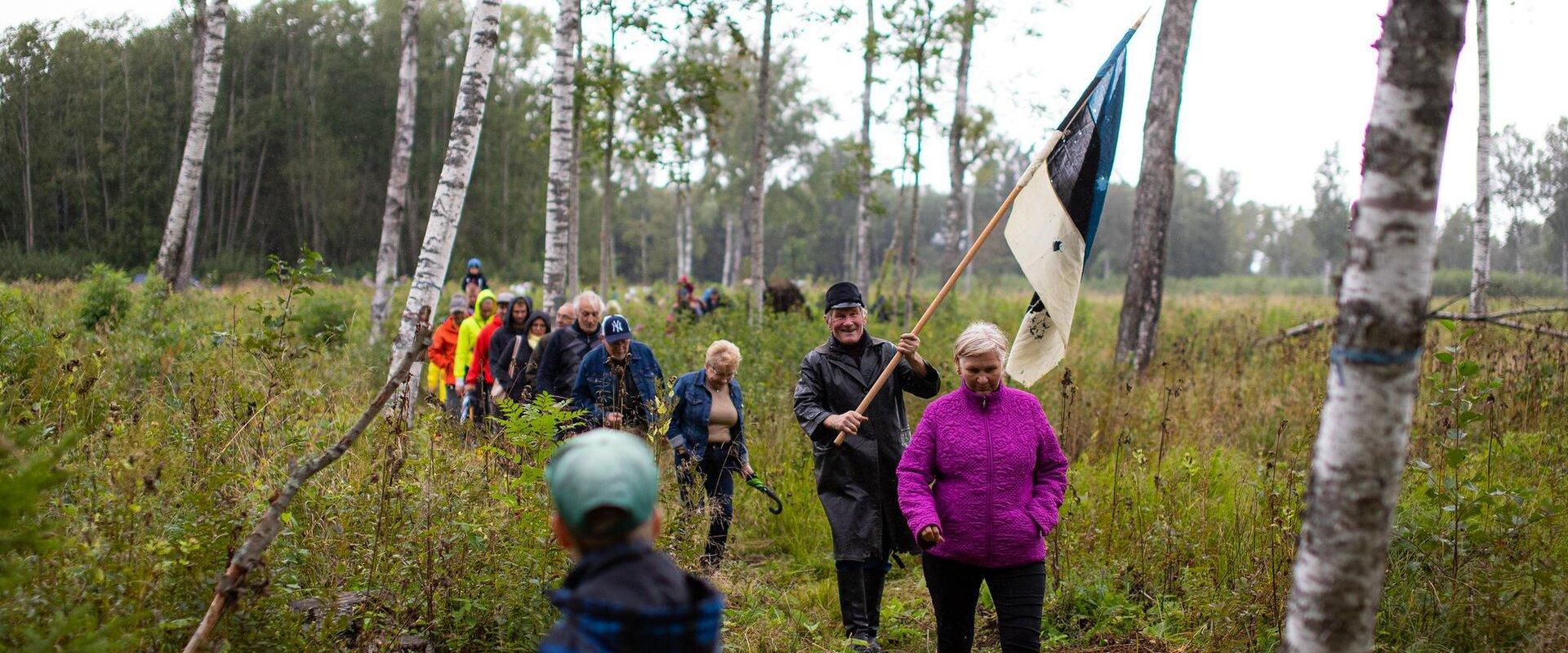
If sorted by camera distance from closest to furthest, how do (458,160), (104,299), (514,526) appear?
(514,526), (458,160), (104,299)

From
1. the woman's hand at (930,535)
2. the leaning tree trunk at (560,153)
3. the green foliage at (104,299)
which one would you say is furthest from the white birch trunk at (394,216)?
the woman's hand at (930,535)

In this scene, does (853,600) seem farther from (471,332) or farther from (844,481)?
(471,332)

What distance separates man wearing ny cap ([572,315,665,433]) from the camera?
7250 mm

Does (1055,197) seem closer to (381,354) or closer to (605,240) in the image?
(381,354)

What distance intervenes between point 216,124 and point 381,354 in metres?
35.5

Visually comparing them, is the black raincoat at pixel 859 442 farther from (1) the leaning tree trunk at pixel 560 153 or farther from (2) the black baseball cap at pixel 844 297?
(1) the leaning tree trunk at pixel 560 153

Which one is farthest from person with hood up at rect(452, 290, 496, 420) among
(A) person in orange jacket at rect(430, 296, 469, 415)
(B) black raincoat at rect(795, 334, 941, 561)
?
(B) black raincoat at rect(795, 334, 941, 561)

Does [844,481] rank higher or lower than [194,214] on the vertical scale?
lower

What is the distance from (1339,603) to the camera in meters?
2.68

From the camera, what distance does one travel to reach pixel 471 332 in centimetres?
1086

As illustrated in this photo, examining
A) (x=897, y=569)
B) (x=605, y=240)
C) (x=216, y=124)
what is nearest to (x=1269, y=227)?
(x=216, y=124)

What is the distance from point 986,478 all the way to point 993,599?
1.79ft

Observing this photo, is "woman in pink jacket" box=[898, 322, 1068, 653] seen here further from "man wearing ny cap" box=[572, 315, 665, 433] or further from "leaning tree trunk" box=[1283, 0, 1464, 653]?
"man wearing ny cap" box=[572, 315, 665, 433]

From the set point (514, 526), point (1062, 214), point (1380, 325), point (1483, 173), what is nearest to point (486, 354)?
point (514, 526)
